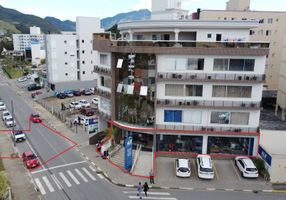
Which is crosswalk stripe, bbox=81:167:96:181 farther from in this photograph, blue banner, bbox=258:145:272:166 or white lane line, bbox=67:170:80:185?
blue banner, bbox=258:145:272:166

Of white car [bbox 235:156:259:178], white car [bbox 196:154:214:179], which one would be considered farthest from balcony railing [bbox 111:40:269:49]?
white car [bbox 196:154:214:179]

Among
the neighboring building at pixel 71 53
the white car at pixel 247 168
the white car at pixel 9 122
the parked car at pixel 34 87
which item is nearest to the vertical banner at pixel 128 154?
the white car at pixel 247 168

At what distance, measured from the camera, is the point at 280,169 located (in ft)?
89.7

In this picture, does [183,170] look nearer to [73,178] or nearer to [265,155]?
[265,155]

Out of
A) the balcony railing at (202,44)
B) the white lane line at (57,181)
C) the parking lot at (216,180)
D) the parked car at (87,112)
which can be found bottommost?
the white lane line at (57,181)

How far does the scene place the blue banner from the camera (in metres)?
28.3

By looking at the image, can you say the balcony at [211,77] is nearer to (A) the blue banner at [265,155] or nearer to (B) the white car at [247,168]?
(A) the blue banner at [265,155]

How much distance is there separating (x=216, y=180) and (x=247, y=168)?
3654 mm

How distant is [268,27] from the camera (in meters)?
63.2

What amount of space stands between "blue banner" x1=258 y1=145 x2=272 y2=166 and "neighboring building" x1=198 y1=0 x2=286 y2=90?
36510mm

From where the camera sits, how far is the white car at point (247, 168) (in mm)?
28069

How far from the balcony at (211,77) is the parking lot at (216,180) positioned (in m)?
10.4

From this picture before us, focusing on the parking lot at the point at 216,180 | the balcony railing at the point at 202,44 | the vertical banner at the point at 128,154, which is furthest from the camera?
the balcony railing at the point at 202,44

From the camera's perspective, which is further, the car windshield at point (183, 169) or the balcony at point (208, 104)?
the balcony at point (208, 104)
